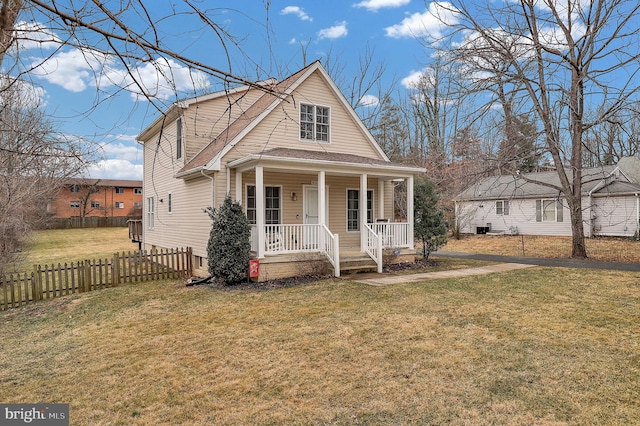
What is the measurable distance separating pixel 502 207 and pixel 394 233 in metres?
18.2

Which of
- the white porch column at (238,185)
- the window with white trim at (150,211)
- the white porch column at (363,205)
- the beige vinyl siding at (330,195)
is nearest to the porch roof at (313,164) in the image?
the white porch column at (238,185)

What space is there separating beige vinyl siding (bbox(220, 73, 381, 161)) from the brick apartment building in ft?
138

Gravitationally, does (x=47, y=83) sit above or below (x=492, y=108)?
below

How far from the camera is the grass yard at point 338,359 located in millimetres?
3609

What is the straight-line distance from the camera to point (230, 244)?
10328mm

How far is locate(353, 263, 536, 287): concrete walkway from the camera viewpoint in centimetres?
1037

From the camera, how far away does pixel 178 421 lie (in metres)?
3.47

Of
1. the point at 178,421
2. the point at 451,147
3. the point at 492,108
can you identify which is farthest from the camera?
the point at 451,147

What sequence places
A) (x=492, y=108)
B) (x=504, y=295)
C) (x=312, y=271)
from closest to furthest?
1. (x=504, y=295)
2. (x=312, y=271)
3. (x=492, y=108)

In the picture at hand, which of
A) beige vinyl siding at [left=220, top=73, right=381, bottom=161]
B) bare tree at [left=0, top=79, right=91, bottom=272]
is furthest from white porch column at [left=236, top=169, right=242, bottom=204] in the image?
bare tree at [left=0, top=79, right=91, bottom=272]

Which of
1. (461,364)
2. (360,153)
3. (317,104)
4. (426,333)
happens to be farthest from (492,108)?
(461,364)

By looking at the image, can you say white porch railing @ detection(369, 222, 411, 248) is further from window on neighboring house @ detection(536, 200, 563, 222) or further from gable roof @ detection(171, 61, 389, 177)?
window on neighboring house @ detection(536, 200, 563, 222)

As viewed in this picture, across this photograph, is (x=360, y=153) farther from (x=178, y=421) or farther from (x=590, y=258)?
(x=178, y=421)

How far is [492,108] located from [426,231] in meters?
5.21
